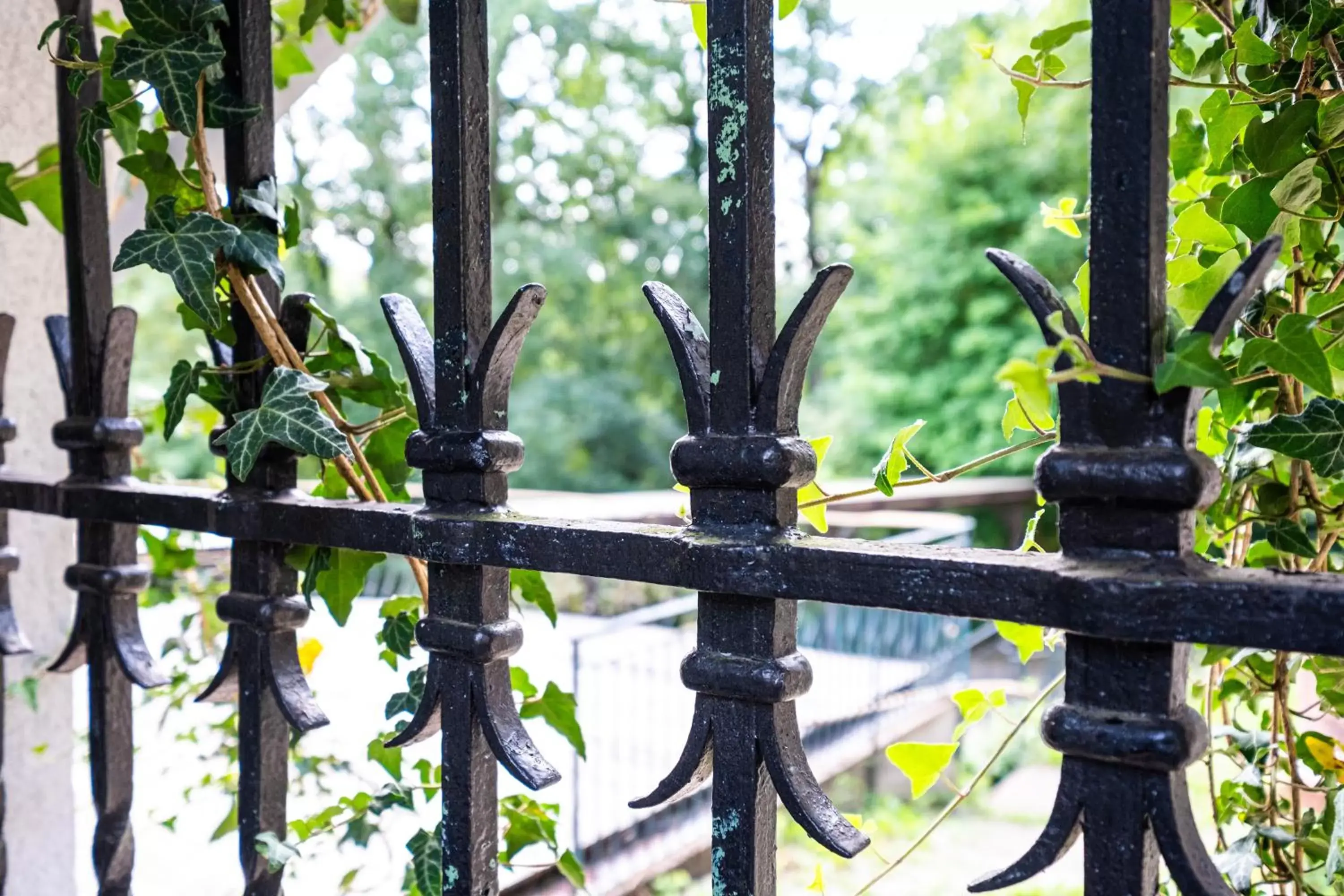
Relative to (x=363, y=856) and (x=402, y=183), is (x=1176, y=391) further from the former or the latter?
(x=402, y=183)

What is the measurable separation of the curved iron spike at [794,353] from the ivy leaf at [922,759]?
0.32 m

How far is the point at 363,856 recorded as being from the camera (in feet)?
9.48

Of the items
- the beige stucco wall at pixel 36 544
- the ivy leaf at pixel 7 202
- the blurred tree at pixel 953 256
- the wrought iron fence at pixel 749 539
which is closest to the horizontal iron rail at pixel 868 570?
the wrought iron fence at pixel 749 539

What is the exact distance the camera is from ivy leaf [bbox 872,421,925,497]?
0.62m

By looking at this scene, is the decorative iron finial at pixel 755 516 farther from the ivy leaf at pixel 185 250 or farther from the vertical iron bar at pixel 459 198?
the ivy leaf at pixel 185 250

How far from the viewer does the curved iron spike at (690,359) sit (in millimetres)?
578

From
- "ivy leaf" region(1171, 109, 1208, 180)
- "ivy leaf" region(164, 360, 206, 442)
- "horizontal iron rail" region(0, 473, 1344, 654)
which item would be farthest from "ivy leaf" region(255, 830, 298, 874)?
"ivy leaf" region(1171, 109, 1208, 180)

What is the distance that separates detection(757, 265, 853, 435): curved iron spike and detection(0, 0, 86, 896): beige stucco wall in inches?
49.2

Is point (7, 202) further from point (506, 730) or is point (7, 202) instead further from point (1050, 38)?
point (1050, 38)

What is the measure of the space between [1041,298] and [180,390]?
27.3 inches

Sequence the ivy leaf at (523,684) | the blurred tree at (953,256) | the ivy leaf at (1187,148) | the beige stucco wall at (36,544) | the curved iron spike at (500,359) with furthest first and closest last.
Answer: the blurred tree at (953,256) → the beige stucco wall at (36,544) → the ivy leaf at (523,684) → the ivy leaf at (1187,148) → the curved iron spike at (500,359)

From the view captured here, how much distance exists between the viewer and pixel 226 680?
2.85ft

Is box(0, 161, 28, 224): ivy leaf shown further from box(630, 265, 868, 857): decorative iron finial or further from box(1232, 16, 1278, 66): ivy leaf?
box(1232, 16, 1278, 66): ivy leaf

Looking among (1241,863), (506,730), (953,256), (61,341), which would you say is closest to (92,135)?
(61,341)
